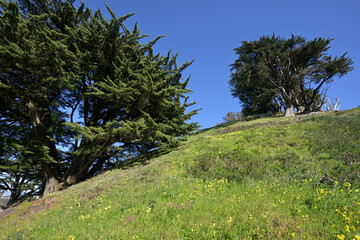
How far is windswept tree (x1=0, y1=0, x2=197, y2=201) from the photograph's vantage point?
1038 centimetres

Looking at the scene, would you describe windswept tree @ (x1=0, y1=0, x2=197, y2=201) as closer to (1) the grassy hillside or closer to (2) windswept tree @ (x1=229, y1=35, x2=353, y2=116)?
(1) the grassy hillside

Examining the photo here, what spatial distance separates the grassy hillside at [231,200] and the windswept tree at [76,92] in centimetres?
391

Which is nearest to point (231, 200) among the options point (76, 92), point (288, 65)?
point (76, 92)

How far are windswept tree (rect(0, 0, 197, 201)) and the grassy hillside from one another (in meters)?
3.91

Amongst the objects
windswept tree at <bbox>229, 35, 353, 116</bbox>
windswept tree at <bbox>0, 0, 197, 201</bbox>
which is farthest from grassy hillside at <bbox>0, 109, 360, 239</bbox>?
windswept tree at <bbox>229, 35, 353, 116</bbox>

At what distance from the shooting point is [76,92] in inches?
543

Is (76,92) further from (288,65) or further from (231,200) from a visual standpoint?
(288,65)

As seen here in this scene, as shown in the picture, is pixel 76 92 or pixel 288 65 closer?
pixel 76 92

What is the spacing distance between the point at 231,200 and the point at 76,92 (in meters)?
14.4

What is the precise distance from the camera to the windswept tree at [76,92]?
34.0 feet

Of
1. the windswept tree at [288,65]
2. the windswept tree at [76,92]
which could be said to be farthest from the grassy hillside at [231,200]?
the windswept tree at [288,65]

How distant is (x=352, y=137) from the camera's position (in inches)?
306

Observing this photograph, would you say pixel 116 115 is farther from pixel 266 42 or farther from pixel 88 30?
pixel 266 42

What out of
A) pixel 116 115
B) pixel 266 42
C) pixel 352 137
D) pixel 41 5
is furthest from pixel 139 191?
pixel 266 42
